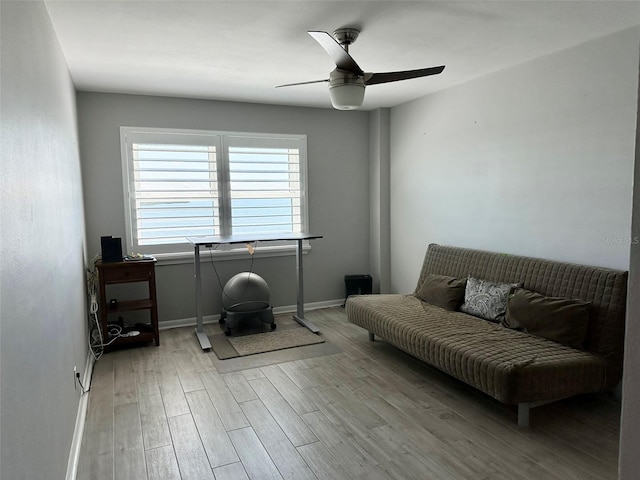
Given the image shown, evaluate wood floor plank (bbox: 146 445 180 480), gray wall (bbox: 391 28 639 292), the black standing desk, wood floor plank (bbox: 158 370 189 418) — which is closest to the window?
the black standing desk

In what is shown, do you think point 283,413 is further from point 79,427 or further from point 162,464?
point 79,427

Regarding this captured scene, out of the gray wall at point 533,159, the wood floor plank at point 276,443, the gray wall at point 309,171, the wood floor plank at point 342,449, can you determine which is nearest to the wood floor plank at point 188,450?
the wood floor plank at point 276,443

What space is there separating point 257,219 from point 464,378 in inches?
116

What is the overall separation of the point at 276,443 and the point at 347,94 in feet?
6.85

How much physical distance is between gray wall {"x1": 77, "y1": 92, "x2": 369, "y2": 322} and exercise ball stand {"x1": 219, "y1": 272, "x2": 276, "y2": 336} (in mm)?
471

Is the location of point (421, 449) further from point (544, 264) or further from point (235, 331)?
point (235, 331)

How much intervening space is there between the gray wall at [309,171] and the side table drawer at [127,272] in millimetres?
619

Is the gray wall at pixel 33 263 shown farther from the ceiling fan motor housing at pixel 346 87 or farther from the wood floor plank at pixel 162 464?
the ceiling fan motor housing at pixel 346 87

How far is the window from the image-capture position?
15.1ft

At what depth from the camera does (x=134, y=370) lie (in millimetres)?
3666

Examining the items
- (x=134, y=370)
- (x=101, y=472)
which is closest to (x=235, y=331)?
(x=134, y=370)

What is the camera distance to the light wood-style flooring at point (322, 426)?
7.67 ft

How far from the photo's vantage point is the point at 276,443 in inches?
102

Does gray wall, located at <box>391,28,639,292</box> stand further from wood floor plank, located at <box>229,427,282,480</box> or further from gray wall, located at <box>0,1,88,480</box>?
gray wall, located at <box>0,1,88,480</box>
